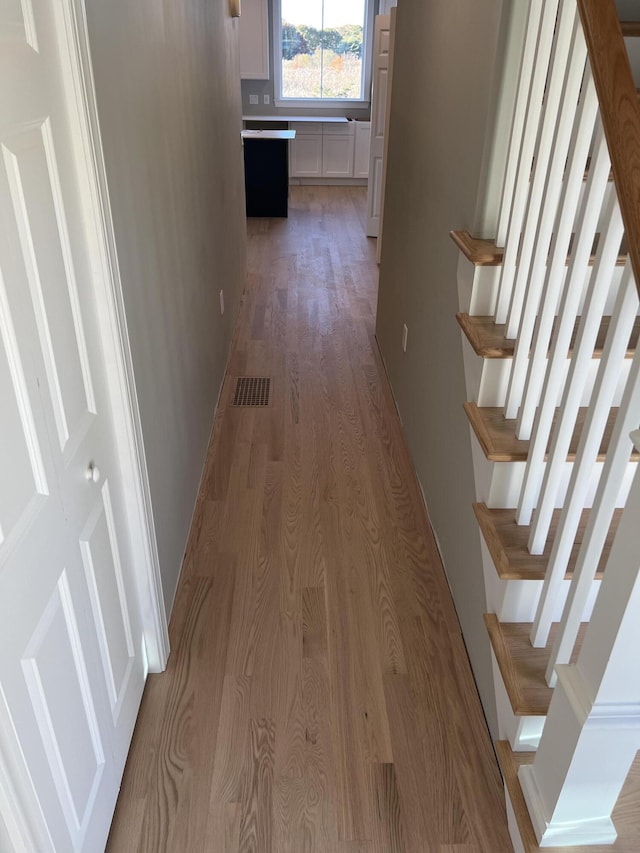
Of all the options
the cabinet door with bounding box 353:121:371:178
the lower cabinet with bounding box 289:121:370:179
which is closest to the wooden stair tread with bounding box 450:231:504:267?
the cabinet door with bounding box 353:121:371:178

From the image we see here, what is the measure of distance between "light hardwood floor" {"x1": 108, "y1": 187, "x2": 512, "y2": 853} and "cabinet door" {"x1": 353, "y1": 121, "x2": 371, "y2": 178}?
6349mm

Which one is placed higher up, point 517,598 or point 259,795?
point 517,598

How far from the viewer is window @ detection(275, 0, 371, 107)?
27.3 feet

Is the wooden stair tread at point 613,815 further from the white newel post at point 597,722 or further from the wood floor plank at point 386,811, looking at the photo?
the wood floor plank at point 386,811

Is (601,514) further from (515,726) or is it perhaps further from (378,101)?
(378,101)

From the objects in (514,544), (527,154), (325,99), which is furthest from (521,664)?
(325,99)

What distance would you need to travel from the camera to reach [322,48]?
853 cm

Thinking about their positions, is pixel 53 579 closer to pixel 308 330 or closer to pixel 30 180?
pixel 30 180

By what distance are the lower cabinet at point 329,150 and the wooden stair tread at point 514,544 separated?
783cm

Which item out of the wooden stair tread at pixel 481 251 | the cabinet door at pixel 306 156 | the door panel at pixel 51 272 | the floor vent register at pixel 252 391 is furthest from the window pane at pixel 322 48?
the door panel at pixel 51 272

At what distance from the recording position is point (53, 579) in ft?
3.80

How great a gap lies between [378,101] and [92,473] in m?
5.11

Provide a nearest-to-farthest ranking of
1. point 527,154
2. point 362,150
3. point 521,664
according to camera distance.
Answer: point 521,664 < point 527,154 < point 362,150

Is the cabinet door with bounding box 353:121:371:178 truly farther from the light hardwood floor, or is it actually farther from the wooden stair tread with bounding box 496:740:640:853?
the wooden stair tread with bounding box 496:740:640:853
